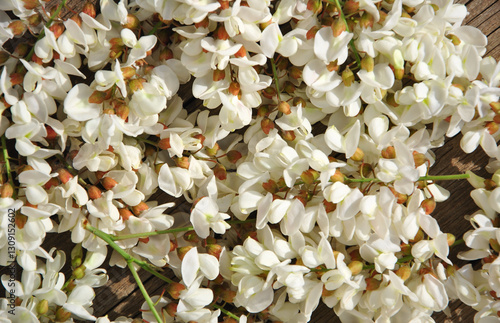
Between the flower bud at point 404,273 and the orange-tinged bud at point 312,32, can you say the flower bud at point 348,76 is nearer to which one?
the orange-tinged bud at point 312,32

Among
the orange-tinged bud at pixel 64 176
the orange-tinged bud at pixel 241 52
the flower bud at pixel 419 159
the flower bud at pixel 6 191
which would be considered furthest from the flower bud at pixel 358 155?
the flower bud at pixel 6 191

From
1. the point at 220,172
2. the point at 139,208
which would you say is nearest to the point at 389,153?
the point at 220,172

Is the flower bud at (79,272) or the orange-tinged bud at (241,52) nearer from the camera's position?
the orange-tinged bud at (241,52)

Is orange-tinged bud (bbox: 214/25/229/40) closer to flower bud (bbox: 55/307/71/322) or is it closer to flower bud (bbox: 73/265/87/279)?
flower bud (bbox: 73/265/87/279)

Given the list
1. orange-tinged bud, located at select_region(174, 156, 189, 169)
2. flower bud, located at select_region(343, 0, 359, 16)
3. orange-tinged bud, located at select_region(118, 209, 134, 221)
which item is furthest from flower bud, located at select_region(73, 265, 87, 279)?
flower bud, located at select_region(343, 0, 359, 16)

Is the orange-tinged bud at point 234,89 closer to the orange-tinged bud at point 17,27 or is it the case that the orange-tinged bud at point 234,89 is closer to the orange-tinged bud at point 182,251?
the orange-tinged bud at point 182,251

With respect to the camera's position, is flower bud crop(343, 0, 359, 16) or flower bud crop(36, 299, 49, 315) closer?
flower bud crop(343, 0, 359, 16)

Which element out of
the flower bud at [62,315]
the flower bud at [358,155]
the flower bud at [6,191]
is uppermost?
the flower bud at [358,155]

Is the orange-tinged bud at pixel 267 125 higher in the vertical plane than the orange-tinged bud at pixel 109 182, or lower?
higher
